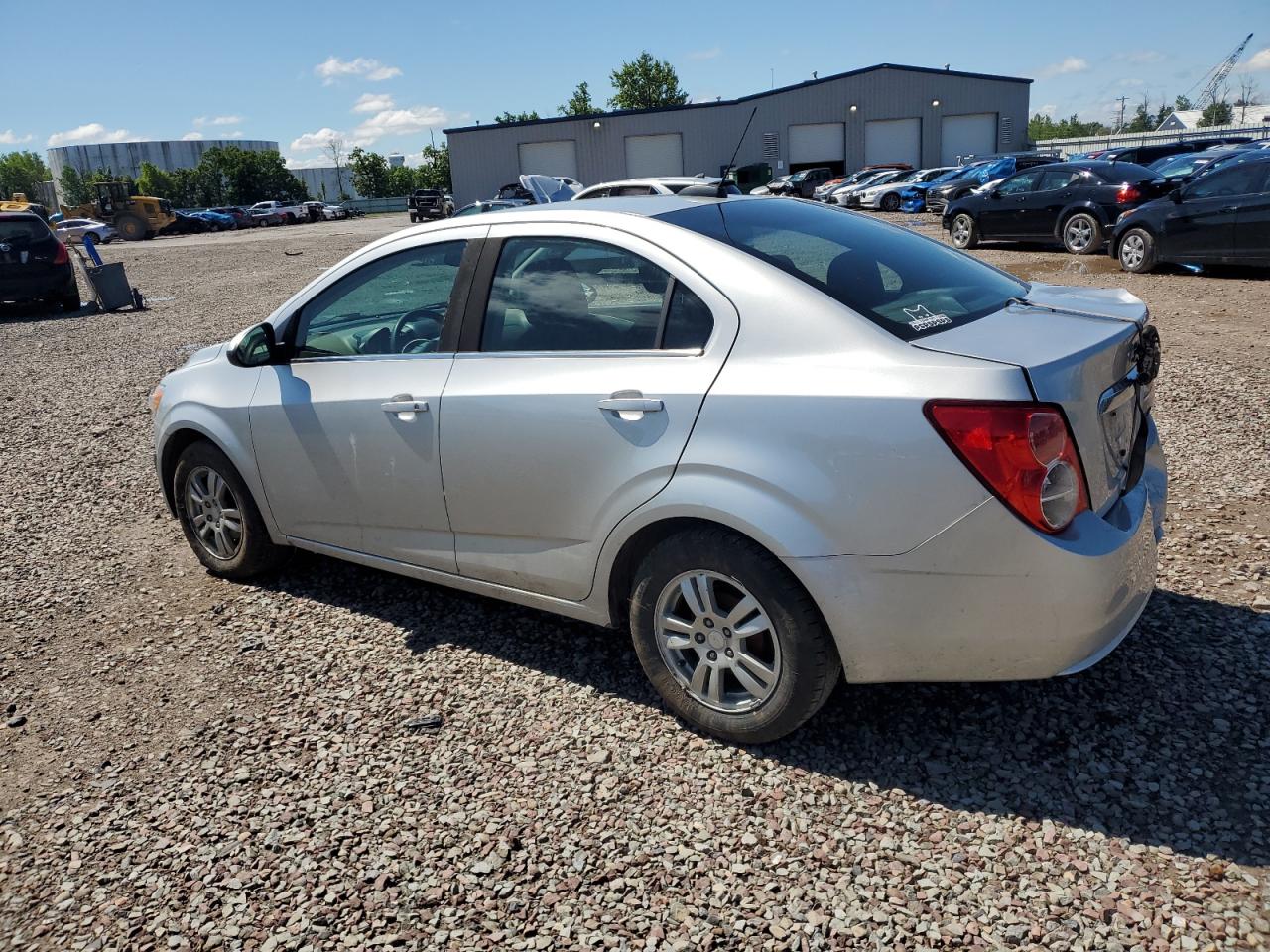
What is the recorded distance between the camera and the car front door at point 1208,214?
11695mm

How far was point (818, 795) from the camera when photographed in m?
2.79

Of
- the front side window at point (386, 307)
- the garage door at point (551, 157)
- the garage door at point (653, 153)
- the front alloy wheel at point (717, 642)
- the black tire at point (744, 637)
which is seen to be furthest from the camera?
the garage door at point (551, 157)

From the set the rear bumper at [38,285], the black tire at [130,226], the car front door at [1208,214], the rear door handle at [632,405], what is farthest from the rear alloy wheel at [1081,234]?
the black tire at [130,226]

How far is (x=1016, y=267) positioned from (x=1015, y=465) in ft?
46.2

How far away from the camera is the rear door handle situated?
2.87 meters

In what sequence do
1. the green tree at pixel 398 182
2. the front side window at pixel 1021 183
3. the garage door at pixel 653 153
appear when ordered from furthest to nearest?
1. the green tree at pixel 398 182
2. the garage door at pixel 653 153
3. the front side window at pixel 1021 183

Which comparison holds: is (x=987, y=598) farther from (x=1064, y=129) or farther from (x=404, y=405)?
(x=1064, y=129)

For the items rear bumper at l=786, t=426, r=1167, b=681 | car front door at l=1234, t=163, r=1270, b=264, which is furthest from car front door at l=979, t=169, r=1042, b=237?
rear bumper at l=786, t=426, r=1167, b=681

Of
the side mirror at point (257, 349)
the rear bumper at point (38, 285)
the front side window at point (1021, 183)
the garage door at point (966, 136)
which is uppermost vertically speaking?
the garage door at point (966, 136)

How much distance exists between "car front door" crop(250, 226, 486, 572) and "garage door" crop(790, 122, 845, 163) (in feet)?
180

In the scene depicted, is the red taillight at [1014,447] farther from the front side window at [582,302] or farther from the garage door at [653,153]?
the garage door at [653,153]

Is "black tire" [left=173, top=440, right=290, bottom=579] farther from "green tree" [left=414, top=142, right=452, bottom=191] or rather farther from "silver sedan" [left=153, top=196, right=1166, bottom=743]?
"green tree" [left=414, top=142, right=452, bottom=191]

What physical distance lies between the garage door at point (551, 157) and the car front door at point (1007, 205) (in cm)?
4009

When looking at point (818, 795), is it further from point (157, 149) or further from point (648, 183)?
point (157, 149)
